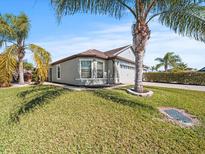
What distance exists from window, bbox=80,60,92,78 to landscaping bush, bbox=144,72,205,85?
43.6ft

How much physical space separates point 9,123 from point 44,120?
4.81 feet

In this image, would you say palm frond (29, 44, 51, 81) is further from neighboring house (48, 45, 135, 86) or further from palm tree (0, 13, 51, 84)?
neighboring house (48, 45, 135, 86)

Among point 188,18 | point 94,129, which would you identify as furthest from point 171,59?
point 94,129

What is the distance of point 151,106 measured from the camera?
9.77 m

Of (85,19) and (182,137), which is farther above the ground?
(85,19)

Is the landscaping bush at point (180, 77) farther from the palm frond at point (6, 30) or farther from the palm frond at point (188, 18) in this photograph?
the palm frond at point (6, 30)

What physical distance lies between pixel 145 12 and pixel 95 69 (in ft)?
32.5

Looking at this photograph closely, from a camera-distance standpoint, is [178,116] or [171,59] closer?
[178,116]

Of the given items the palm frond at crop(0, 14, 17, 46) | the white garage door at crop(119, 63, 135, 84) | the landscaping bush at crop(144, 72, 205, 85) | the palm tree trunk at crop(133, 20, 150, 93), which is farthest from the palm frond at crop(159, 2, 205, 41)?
the landscaping bush at crop(144, 72, 205, 85)

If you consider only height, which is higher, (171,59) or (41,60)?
(171,59)

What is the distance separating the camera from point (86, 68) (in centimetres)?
2080

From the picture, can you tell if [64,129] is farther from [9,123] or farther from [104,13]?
[104,13]

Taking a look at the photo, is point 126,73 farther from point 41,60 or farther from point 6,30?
point 6,30

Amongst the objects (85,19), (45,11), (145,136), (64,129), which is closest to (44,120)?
(64,129)
